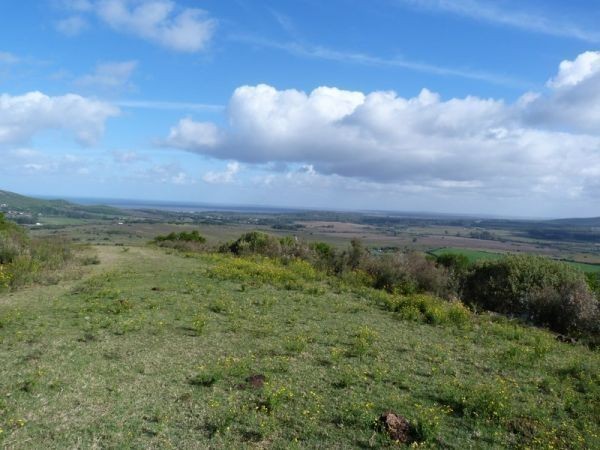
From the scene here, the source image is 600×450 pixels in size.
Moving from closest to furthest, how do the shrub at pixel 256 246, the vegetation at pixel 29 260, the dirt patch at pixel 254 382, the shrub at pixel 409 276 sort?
1. the dirt patch at pixel 254 382
2. the vegetation at pixel 29 260
3. the shrub at pixel 409 276
4. the shrub at pixel 256 246

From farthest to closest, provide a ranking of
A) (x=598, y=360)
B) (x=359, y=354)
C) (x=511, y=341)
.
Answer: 1. (x=511, y=341)
2. (x=598, y=360)
3. (x=359, y=354)

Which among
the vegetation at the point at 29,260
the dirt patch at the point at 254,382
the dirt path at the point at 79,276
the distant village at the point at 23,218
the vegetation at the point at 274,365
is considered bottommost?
the distant village at the point at 23,218

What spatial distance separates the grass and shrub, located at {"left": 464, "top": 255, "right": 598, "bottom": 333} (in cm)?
412

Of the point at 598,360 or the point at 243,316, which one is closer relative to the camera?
the point at 598,360

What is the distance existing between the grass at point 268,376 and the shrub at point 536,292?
4.12 meters

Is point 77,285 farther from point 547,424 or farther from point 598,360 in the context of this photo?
point 598,360

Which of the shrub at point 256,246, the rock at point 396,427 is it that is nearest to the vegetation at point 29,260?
the shrub at point 256,246

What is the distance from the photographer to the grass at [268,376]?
19.8 feet

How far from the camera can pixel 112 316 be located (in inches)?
450

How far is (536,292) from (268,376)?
1444 cm

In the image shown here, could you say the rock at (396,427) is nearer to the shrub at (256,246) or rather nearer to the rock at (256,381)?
the rock at (256,381)

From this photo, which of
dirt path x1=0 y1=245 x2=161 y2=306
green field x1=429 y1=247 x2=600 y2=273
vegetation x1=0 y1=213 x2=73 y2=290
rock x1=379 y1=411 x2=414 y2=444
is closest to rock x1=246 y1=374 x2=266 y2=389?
rock x1=379 y1=411 x2=414 y2=444

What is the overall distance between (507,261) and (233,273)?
12.8m

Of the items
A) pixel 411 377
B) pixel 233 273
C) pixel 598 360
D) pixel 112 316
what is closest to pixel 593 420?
pixel 411 377
